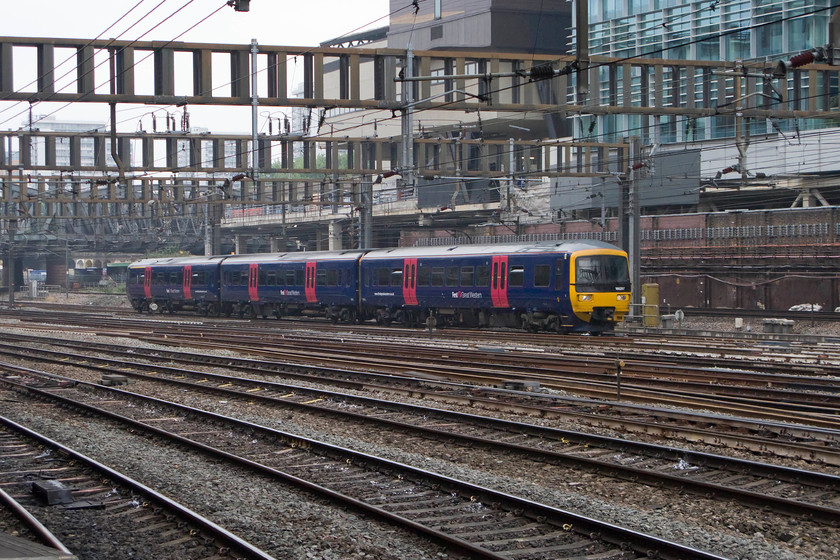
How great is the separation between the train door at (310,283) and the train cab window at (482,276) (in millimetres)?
9212

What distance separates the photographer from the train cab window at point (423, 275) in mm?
31750

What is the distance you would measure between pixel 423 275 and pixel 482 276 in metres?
2.88

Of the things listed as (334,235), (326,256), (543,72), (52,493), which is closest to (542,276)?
(326,256)

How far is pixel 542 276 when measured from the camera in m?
27.7

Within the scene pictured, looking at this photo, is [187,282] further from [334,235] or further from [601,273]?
[601,273]

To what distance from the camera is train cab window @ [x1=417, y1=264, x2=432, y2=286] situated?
31750 mm

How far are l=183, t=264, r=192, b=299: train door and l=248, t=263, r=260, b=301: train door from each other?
517cm

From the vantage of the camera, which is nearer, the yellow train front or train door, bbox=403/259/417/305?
Answer: the yellow train front

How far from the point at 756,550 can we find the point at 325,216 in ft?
182

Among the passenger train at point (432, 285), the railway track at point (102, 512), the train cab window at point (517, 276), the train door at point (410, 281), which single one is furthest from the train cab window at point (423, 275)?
the railway track at point (102, 512)

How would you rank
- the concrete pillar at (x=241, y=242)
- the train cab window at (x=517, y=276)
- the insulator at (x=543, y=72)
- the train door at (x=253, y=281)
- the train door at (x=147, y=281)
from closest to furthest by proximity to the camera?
the insulator at (x=543, y=72) → the train cab window at (x=517, y=276) → the train door at (x=253, y=281) → the train door at (x=147, y=281) → the concrete pillar at (x=241, y=242)

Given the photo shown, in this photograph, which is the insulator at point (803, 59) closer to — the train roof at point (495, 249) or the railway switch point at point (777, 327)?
the train roof at point (495, 249)

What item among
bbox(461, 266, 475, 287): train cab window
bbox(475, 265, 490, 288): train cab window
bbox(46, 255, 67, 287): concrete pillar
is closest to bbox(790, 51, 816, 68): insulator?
bbox(475, 265, 490, 288): train cab window

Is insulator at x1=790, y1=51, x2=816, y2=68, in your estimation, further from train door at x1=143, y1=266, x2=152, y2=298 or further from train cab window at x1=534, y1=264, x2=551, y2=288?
train door at x1=143, y1=266, x2=152, y2=298
